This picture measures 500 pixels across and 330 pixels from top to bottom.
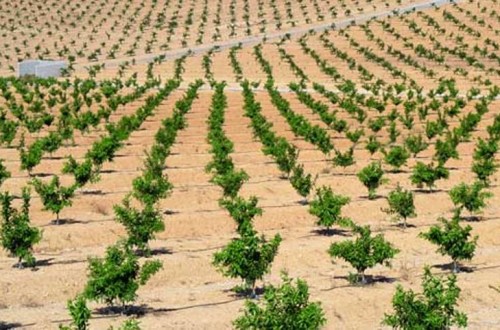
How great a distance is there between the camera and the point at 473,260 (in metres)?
23.2

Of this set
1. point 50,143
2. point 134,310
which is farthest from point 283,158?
point 134,310

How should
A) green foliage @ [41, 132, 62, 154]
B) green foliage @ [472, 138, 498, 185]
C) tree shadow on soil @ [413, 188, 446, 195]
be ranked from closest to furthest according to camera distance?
1. green foliage @ [472, 138, 498, 185]
2. tree shadow on soil @ [413, 188, 446, 195]
3. green foliage @ [41, 132, 62, 154]

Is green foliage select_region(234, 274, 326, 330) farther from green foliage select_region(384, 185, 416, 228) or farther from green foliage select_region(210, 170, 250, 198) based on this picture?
green foliage select_region(210, 170, 250, 198)

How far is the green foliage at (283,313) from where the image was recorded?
14551 mm

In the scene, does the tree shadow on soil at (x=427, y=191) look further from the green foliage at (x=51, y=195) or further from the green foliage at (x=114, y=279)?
the green foliage at (x=114, y=279)

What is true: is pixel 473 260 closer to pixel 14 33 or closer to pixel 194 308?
pixel 194 308

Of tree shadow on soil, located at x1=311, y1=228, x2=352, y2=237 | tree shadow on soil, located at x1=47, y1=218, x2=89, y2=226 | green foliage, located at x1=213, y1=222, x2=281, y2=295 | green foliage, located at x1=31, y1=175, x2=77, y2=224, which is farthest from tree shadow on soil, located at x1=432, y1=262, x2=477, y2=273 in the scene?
tree shadow on soil, located at x1=47, y1=218, x2=89, y2=226

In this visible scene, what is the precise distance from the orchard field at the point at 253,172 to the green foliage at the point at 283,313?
322cm

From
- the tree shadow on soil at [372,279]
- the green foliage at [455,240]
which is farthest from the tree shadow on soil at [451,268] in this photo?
the tree shadow on soil at [372,279]

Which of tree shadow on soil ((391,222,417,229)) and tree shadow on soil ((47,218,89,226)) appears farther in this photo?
tree shadow on soil ((47,218,89,226))

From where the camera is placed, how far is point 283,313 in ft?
49.0

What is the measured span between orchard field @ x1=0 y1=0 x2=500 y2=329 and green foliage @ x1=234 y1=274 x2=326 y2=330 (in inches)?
127

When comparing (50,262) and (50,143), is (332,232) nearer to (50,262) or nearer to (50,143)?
(50,262)

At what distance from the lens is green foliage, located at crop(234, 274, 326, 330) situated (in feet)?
47.7
